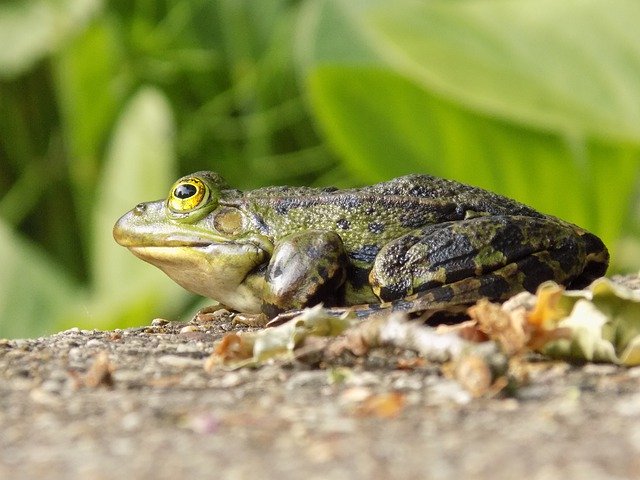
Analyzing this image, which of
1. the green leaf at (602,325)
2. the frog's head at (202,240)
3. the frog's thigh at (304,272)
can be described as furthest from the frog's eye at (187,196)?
the green leaf at (602,325)

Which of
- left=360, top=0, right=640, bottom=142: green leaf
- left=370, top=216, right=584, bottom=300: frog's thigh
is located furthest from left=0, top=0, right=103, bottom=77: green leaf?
left=370, top=216, right=584, bottom=300: frog's thigh

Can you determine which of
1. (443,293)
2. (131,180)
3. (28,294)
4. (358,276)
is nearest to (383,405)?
(443,293)

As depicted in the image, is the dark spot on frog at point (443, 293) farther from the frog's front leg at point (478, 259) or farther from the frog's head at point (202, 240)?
the frog's head at point (202, 240)

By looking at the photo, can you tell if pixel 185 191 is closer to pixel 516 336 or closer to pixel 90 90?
pixel 516 336

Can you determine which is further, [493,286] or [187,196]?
[187,196]

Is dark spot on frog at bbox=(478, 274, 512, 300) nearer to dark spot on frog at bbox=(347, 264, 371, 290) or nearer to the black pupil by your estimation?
dark spot on frog at bbox=(347, 264, 371, 290)

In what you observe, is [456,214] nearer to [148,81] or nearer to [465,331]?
[465,331]

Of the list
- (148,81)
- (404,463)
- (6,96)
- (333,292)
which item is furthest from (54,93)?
(404,463)
